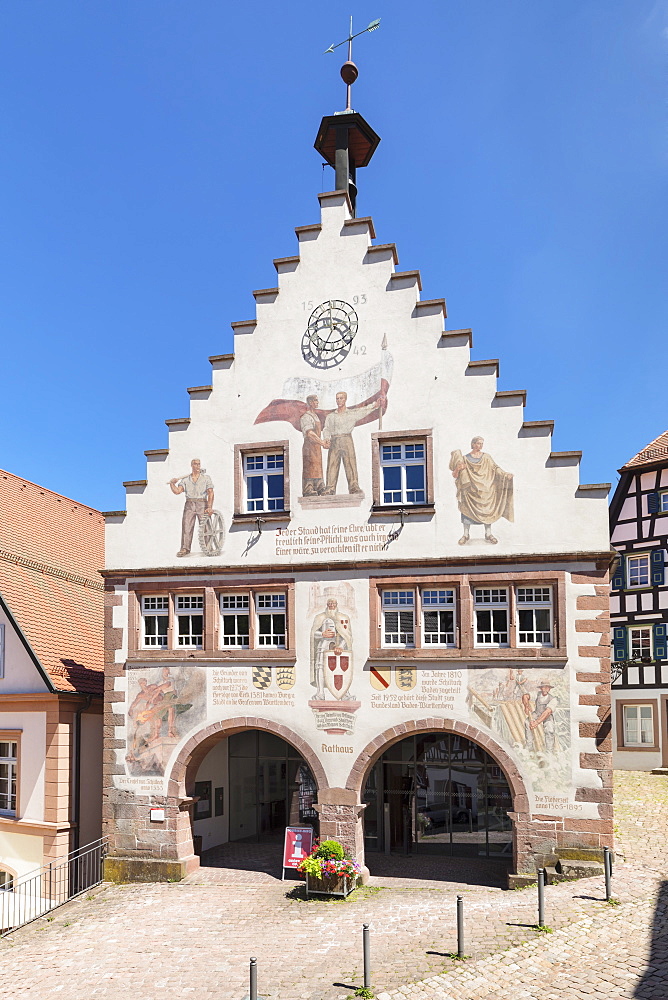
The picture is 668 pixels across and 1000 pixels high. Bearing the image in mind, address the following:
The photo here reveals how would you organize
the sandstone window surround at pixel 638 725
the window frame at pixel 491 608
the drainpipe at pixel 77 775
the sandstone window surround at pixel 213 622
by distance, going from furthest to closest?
the sandstone window surround at pixel 638 725 < the drainpipe at pixel 77 775 < the sandstone window surround at pixel 213 622 < the window frame at pixel 491 608

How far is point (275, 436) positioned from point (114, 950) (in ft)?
34.0

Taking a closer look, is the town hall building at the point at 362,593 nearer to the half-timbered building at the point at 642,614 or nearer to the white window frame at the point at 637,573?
the half-timbered building at the point at 642,614

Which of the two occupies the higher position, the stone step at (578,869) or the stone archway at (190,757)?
the stone archway at (190,757)

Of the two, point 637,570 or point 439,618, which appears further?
point 637,570

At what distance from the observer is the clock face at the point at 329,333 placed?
753 inches

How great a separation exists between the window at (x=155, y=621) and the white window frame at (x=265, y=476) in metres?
2.91

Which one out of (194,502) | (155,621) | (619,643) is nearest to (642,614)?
(619,643)

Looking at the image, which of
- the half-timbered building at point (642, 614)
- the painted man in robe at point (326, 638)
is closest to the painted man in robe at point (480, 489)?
the painted man in robe at point (326, 638)

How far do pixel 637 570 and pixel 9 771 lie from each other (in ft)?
74.4

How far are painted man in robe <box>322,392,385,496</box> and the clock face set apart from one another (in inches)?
36.0

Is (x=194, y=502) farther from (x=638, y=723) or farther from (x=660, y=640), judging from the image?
(x=638, y=723)

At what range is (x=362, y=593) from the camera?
18281 mm

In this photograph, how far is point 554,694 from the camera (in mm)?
16906

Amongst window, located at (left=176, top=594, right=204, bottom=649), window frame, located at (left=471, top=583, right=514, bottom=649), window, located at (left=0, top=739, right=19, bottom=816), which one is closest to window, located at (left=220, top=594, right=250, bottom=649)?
window, located at (left=176, top=594, right=204, bottom=649)
